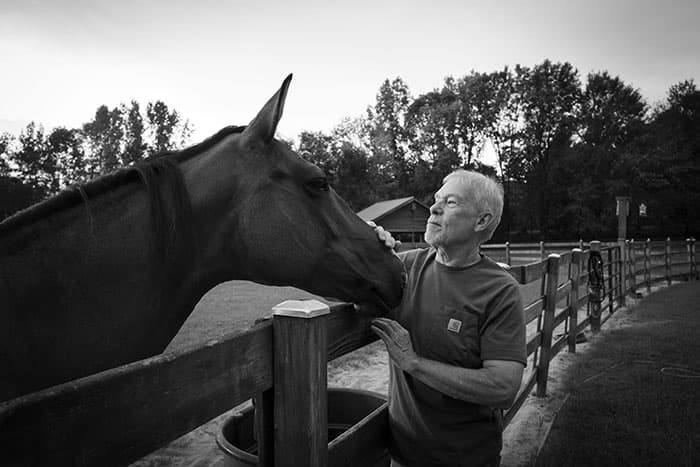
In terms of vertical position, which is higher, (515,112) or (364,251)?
(515,112)

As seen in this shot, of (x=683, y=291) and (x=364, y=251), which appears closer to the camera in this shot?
(x=364, y=251)

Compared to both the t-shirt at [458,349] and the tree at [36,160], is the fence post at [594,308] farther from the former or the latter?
the tree at [36,160]

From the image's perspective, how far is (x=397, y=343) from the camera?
1.63m

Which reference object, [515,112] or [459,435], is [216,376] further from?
[515,112]

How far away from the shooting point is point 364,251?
180 centimetres

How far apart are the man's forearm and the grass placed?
2.23 meters

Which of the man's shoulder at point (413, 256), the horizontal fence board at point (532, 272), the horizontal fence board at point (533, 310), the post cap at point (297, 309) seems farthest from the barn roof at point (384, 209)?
the post cap at point (297, 309)

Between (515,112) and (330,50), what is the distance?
35.4 metres

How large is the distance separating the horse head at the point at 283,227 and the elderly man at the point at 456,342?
16cm

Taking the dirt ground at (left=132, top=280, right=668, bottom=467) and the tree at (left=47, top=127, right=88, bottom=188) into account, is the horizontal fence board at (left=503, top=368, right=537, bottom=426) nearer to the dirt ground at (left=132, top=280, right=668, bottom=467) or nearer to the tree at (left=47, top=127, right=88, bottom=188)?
the dirt ground at (left=132, top=280, right=668, bottom=467)

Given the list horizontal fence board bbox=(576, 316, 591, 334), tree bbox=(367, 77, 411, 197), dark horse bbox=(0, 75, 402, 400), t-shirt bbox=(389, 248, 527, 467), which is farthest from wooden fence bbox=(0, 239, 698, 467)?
tree bbox=(367, 77, 411, 197)

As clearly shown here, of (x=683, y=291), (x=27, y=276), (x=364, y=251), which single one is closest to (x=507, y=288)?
(x=364, y=251)

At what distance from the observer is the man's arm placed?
4.98ft

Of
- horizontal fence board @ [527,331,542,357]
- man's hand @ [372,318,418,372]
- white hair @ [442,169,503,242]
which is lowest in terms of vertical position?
horizontal fence board @ [527,331,542,357]
